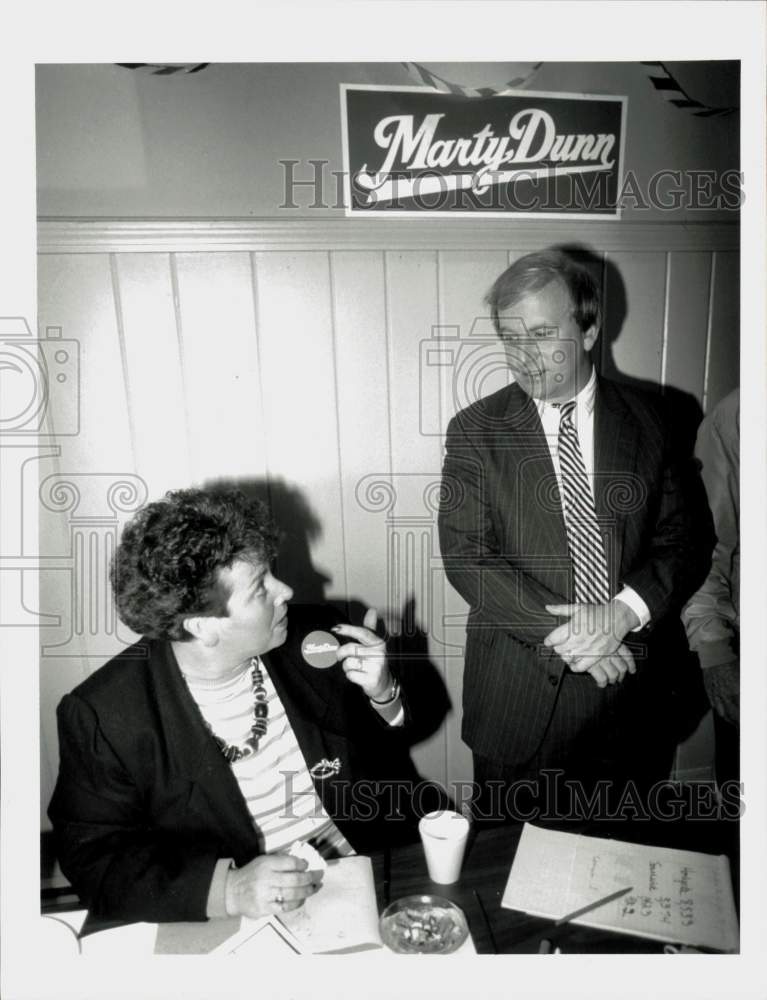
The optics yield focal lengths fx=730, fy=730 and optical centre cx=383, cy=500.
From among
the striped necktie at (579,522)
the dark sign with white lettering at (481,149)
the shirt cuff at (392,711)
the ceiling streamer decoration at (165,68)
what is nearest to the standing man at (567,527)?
the striped necktie at (579,522)

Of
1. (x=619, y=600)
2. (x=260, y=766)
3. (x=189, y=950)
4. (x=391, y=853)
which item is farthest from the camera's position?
(x=619, y=600)

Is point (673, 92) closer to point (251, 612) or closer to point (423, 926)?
point (251, 612)

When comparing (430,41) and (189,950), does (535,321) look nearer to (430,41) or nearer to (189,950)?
(430,41)

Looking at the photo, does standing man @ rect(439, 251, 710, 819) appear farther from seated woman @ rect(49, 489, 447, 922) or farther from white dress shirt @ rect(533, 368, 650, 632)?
seated woman @ rect(49, 489, 447, 922)

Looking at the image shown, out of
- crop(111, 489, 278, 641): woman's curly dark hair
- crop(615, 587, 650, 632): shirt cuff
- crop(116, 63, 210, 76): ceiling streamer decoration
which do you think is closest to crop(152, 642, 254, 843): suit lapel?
crop(111, 489, 278, 641): woman's curly dark hair

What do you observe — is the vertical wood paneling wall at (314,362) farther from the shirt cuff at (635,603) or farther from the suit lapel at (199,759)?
the shirt cuff at (635,603)

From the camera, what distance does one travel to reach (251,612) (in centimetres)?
125

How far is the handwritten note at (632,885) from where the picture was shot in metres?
0.97

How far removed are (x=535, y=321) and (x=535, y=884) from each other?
977 millimetres

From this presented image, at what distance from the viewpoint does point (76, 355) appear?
1.32 m

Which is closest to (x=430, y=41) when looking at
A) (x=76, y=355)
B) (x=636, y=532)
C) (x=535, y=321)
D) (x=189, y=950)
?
(x=535, y=321)

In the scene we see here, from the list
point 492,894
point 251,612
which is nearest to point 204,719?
point 251,612

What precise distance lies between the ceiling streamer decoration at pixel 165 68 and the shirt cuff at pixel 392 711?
3.91 feet
